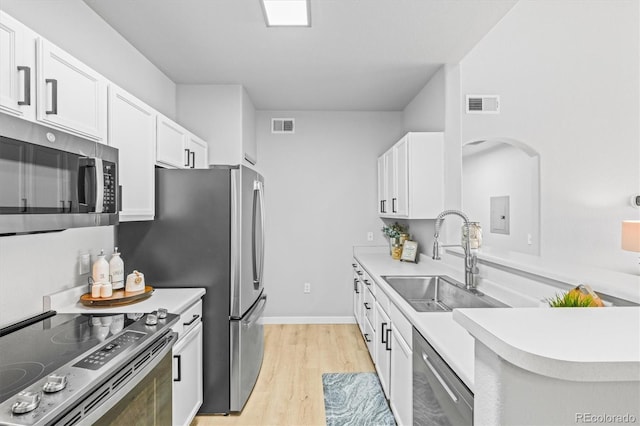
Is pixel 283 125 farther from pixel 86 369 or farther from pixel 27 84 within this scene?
pixel 86 369

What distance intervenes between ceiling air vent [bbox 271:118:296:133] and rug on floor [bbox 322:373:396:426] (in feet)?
9.37

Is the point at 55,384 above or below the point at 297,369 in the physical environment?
above

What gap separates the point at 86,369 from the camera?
1.22 metres

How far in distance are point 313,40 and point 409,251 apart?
7.16 ft

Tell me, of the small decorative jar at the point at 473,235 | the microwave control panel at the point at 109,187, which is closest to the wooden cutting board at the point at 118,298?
the microwave control panel at the point at 109,187

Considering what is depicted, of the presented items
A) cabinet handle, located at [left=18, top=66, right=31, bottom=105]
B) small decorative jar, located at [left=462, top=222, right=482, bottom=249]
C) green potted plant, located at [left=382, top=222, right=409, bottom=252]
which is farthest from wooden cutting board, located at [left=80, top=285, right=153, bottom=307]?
green potted plant, located at [left=382, top=222, right=409, bottom=252]

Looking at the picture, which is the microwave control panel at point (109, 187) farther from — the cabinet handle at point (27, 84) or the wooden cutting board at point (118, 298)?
the wooden cutting board at point (118, 298)

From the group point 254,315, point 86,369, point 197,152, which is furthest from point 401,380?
point 197,152

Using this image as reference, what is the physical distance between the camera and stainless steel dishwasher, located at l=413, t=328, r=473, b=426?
119 centimetres

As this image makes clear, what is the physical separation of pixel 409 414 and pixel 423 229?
2.12 m

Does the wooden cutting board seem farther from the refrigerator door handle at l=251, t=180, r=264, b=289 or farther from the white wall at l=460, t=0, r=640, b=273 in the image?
the white wall at l=460, t=0, r=640, b=273

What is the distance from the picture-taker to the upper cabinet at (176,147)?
253 cm

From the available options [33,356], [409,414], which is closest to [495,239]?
[409,414]

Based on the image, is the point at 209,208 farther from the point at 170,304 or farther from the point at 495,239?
the point at 495,239
